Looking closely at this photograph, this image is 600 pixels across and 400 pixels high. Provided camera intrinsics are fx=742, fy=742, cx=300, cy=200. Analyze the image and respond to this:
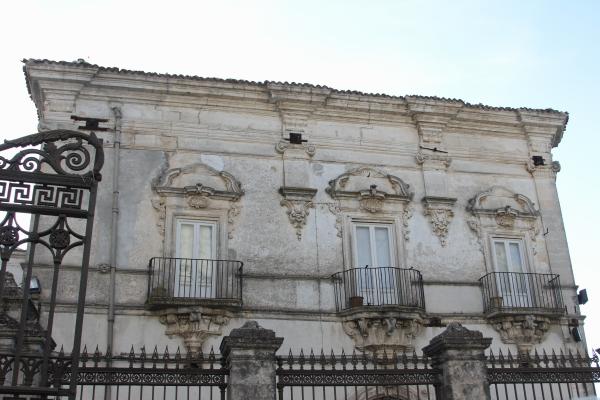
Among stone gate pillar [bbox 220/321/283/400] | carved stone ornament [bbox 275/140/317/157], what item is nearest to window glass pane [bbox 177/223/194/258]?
carved stone ornament [bbox 275/140/317/157]

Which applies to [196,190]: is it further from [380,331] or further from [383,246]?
[380,331]

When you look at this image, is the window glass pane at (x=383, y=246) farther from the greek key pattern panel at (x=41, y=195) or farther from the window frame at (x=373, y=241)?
the greek key pattern panel at (x=41, y=195)

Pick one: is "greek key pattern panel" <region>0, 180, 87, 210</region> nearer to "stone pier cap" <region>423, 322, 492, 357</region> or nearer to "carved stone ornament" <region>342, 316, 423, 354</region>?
"stone pier cap" <region>423, 322, 492, 357</region>

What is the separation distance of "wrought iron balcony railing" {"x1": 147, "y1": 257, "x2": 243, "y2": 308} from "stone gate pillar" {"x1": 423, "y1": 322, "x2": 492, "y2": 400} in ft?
21.6

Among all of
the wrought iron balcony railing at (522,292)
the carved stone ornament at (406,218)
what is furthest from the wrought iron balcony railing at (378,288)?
the wrought iron balcony railing at (522,292)

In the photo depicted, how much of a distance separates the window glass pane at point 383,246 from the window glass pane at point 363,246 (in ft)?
0.68

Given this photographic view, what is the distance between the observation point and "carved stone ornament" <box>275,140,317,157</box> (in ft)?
56.6

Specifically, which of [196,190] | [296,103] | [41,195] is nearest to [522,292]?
[296,103]

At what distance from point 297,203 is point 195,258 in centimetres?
267

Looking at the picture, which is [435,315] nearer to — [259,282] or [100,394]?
[259,282]

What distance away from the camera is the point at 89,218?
823 centimetres

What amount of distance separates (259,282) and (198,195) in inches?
92.1

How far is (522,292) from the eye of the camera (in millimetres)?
17062

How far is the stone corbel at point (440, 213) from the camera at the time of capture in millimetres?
17328
